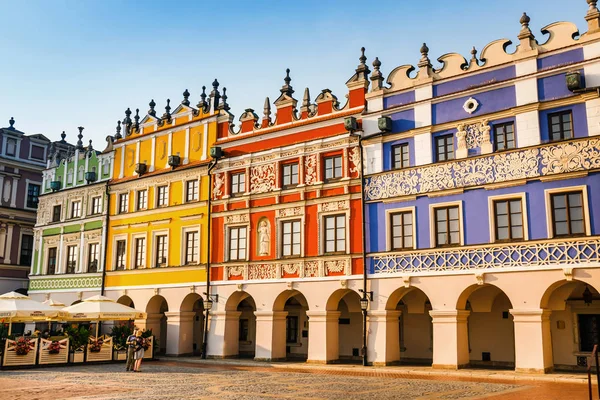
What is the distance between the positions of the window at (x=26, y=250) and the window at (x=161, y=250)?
15255 millimetres

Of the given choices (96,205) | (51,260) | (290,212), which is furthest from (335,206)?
(51,260)

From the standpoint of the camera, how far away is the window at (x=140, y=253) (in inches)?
1380

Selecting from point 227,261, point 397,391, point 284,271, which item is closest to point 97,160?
point 227,261

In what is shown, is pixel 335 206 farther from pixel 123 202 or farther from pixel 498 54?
pixel 123 202

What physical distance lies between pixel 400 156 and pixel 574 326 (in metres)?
9.39

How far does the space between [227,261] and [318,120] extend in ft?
26.7

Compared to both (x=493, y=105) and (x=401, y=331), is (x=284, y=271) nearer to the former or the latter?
(x=401, y=331)

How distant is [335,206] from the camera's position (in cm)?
2786

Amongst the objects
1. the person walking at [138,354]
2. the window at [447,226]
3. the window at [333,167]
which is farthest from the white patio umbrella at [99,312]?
the window at [447,226]

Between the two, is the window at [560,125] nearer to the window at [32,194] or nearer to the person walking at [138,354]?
the person walking at [138,354]

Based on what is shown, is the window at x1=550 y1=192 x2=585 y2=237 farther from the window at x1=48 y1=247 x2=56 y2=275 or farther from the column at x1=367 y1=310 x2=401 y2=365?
the window at x1=48 y1=247 x2=56 y2=275

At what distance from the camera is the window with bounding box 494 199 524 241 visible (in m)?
23.0

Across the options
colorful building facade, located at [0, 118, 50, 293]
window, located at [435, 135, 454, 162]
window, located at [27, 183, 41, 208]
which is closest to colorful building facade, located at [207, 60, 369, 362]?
window, located at [435, 135, 454, 162]

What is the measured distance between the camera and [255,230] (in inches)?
1201
